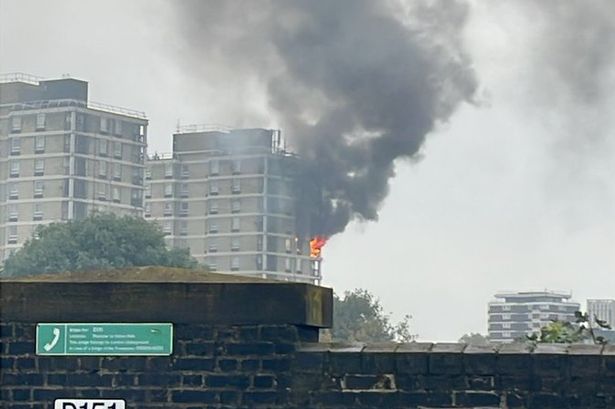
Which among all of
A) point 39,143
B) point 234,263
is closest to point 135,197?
point 39,143

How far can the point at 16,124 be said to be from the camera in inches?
6604

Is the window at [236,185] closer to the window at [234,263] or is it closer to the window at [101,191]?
the window at [234,263]

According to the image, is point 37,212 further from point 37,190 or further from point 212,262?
point 212,262

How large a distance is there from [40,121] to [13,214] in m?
10.8

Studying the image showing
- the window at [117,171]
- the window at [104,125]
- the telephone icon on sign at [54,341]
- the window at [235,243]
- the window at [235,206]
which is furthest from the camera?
the window at [117,171]

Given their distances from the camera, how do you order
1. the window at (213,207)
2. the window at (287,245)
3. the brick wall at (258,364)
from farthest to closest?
the window at (213,207) < the window at (287,245) < the brick wall at (258,364)

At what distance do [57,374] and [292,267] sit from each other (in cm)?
15355

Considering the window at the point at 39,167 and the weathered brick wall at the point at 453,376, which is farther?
the window at the point at 39,167

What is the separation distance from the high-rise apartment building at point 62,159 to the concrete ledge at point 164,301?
494 feet

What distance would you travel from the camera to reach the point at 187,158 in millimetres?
164625

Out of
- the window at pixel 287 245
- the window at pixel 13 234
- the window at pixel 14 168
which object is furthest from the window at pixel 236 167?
the window at pixel 13 234

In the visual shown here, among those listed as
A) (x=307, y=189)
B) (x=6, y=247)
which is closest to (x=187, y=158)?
(x=6, y=247)

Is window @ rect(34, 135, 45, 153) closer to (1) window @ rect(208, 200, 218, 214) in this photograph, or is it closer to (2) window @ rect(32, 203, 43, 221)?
(2) window @ rect(32, 203, 43, 221)

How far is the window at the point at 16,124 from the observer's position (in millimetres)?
167125
